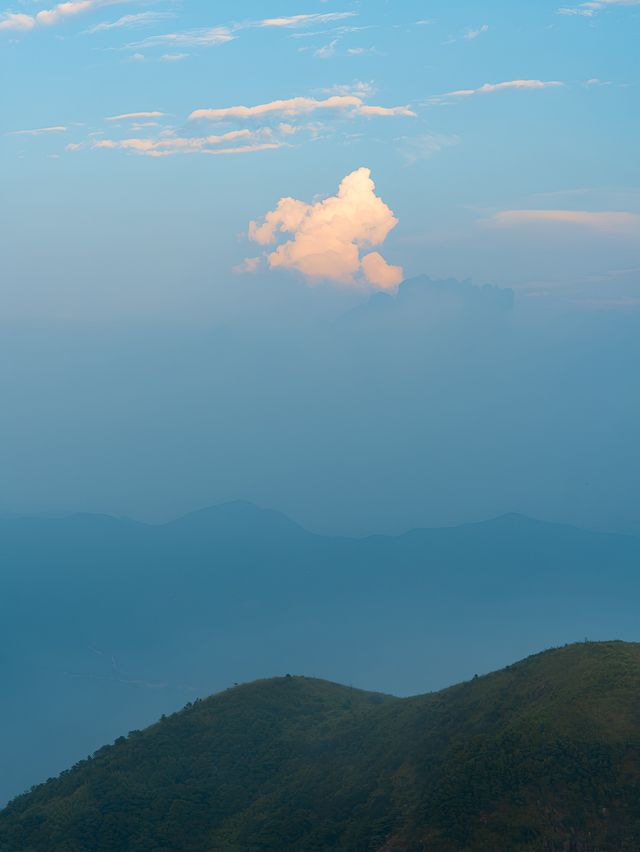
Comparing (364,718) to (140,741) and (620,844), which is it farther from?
(620,844)

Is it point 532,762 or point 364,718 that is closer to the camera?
point 532,762

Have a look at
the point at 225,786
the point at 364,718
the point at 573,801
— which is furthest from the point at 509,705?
the point at 225,786

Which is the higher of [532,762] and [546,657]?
[546,657]

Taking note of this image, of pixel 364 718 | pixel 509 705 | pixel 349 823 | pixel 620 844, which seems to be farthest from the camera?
pixel 364 718

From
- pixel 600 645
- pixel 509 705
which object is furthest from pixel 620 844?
pixel 600 645

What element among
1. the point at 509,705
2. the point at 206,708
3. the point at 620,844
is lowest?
the point at 620,844

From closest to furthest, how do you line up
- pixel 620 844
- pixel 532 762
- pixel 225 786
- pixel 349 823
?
pixel 620 844
pixel 532 762
pixel 349 823
pixel 225 786
